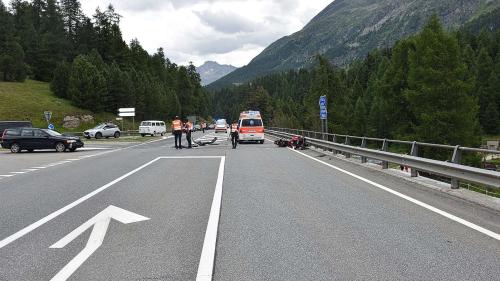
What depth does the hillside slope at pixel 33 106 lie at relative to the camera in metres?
67.4

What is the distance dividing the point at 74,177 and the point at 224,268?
10257 mm

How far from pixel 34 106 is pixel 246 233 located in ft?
244

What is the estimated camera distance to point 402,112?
173 ft

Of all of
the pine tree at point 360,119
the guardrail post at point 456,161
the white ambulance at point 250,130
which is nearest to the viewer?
the guardrail post at point 456,161

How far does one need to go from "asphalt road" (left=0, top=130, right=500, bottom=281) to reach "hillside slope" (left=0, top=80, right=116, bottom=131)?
204 ft

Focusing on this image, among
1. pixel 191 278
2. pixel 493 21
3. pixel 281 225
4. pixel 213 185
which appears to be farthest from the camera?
pixel 493 21

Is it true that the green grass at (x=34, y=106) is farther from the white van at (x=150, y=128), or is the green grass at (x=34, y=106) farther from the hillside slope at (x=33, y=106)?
the white van at (x=150, y=128)

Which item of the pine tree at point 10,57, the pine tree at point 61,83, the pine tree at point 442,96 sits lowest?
the pine tree at point 442,96

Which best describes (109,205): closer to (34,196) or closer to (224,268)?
(34,196)

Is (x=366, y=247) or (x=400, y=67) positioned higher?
(x=400, y=67)

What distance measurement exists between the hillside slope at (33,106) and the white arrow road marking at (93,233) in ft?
210

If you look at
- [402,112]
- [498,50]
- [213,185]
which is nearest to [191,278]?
[213,185]

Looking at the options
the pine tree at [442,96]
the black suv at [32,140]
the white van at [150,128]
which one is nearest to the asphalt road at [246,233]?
the black suv at [32,140]

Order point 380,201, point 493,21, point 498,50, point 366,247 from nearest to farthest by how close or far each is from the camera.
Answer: point 366,247 < point 380,201 < point 498,50 < point 493,21
